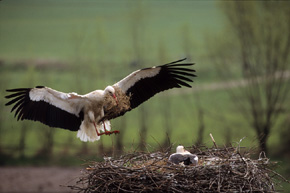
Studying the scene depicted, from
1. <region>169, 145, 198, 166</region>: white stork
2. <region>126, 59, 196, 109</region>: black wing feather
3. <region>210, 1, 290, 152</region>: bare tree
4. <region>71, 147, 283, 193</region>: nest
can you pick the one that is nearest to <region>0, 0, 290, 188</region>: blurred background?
<region>210, 1, 290, 152</region>: bare tree

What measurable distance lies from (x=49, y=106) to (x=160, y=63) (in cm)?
763

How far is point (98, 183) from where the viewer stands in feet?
13.6

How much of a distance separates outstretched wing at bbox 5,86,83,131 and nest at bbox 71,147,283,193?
1378mm

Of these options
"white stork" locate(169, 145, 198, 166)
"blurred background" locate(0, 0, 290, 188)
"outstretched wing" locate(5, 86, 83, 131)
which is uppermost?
"blurred background" locate(0, 0, 290, 188)

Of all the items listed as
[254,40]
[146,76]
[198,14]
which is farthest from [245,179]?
[198,14]

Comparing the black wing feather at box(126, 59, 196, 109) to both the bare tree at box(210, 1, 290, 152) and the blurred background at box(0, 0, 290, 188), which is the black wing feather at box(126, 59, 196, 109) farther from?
the bare tree at box(210, 1, 290, 152)

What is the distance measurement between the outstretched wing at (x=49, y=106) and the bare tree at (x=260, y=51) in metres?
6.53

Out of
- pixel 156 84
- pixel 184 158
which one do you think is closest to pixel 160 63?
pixel 156 84

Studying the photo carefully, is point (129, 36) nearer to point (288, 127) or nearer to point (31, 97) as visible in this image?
point (288, 127)

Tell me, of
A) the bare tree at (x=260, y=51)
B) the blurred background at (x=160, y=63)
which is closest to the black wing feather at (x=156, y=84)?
the blurred background at (x=160, y=63)

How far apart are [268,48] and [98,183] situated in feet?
27.1

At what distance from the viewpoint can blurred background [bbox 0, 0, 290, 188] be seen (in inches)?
439

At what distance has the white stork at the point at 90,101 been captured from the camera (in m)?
5.15

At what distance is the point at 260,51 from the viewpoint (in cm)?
1119
